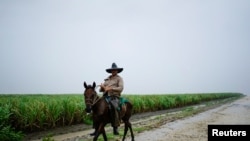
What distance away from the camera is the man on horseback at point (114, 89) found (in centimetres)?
858

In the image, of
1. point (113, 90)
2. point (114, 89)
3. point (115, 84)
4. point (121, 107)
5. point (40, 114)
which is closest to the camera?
point (114, 89)

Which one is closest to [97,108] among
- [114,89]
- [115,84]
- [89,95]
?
[89,95]

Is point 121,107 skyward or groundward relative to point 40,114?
skyward

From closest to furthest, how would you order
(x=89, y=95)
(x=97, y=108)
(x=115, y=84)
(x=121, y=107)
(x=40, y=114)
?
(x=89, y=95) → (x=97, y=108) → (x=115, y=84) → (x=121, y=107) → (x=40, y=114)

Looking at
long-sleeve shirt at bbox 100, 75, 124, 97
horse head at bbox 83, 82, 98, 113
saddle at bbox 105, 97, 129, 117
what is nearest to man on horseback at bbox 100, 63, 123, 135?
long-sleeve shirt at bbox 100, 75, 124, 97

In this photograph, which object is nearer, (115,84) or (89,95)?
(89,95)

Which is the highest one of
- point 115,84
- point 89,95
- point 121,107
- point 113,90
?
point 115,84

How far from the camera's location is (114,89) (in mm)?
8742

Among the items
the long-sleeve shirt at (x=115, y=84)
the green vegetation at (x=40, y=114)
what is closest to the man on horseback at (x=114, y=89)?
the long-sleeve shirt at (x=115, y=84)

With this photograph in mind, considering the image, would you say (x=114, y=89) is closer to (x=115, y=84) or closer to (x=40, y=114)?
(x=115, y=84)

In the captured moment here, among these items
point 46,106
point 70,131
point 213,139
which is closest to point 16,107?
point 46,106

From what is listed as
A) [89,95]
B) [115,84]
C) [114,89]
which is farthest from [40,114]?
[89,95]

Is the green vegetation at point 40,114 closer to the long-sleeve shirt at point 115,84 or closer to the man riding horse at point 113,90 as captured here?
the man riding horse at point 113,90

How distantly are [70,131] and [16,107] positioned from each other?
3.14 metres
